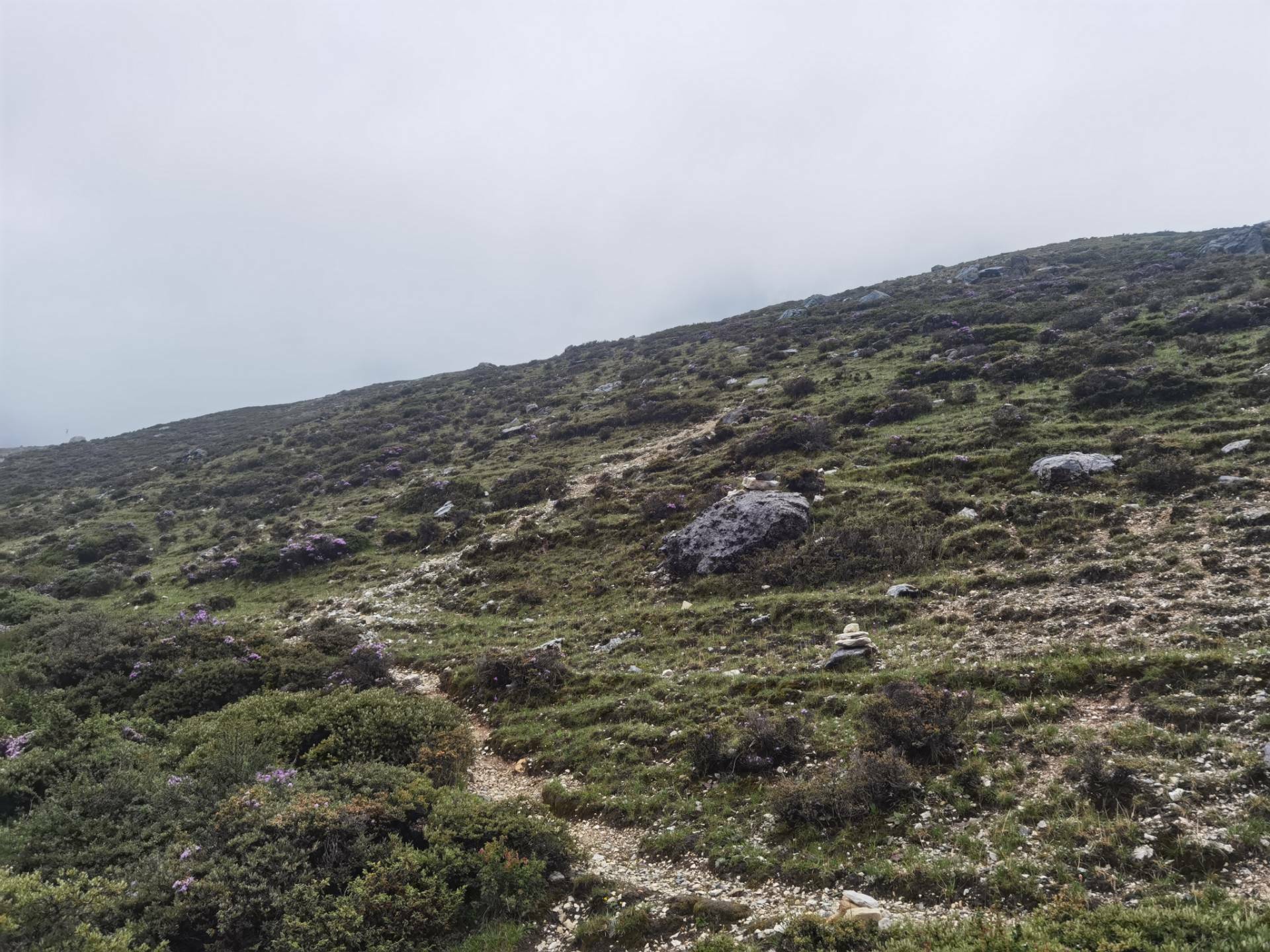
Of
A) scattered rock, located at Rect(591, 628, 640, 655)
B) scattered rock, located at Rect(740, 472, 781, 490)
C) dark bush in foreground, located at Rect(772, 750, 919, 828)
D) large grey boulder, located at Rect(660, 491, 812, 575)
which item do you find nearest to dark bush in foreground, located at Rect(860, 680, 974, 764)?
dark bush in foreground, located at Rect(772, 750, 919, 828)

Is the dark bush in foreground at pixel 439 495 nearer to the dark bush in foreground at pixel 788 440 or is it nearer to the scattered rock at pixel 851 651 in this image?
the dark bush in foreground at pixel 788 440

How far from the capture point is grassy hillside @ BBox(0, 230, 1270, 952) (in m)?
7.75

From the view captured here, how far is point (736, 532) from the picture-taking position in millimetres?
21562

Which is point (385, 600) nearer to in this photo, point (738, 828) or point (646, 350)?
point (738, 828)

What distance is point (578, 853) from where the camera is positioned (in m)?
9.57

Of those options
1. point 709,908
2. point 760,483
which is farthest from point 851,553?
point 709,908

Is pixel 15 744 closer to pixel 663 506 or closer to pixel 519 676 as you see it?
pixel 519 676

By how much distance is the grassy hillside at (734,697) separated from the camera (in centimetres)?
775

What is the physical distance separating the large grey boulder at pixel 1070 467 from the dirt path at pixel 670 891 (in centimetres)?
1747

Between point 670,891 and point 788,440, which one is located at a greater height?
point 788,440

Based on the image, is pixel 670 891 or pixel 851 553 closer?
pixel 670 891

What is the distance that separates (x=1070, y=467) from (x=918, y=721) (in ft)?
48.3

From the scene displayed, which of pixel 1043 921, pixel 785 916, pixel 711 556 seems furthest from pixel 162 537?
pixel 1043 921

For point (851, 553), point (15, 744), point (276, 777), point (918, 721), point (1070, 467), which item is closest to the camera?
point (918, 721)
